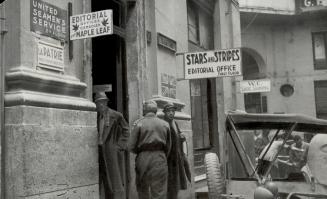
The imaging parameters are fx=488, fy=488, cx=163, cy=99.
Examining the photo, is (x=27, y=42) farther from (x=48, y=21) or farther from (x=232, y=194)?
(x=232, y=194)

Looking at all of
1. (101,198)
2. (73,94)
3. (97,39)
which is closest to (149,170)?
(101,198)

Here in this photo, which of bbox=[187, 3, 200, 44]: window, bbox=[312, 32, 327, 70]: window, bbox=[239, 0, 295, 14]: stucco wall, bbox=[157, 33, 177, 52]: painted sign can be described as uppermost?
bbox=[239, 0, 295, 14]: stucco wall

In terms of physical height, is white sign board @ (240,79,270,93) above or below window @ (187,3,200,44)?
below

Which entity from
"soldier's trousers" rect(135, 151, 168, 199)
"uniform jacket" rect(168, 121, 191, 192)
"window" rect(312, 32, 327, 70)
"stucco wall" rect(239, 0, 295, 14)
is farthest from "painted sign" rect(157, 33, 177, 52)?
"window" rect(312, 32, 327, 70)

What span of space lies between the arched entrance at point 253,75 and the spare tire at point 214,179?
19.5 meters

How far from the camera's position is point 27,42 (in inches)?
231

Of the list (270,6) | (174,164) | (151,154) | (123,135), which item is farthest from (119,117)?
(270,6)

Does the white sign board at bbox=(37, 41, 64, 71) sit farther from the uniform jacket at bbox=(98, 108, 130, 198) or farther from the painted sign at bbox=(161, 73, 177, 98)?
the painted sign at bbox=(161, 73, 177, 98)

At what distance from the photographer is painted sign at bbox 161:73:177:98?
32.8 feet

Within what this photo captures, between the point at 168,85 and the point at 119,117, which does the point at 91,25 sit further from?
the point at 168,85

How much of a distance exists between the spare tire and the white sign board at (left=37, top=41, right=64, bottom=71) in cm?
233

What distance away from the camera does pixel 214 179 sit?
601 centimetres

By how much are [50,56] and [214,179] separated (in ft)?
8.59

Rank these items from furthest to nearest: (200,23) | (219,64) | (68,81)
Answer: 1. (200,23)
2. (219,64)
3. (68,81)
